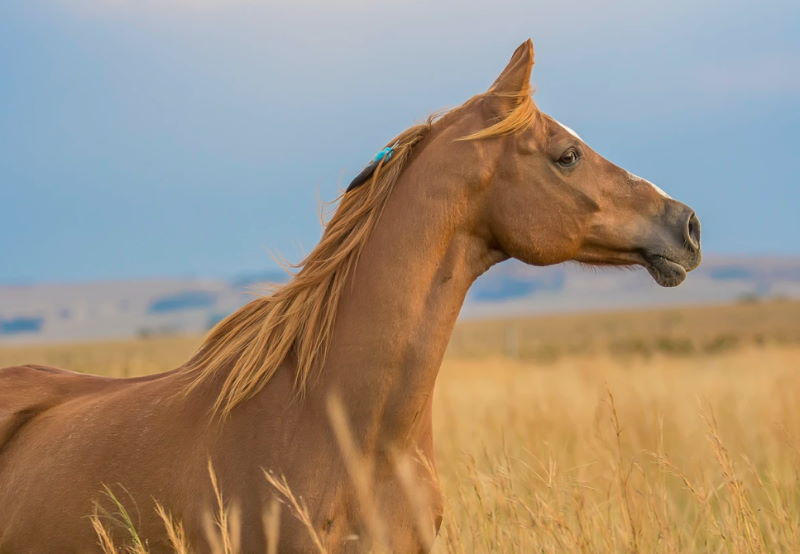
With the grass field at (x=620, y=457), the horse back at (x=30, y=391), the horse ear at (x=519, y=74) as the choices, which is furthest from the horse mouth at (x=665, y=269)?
the horse back at (x=30, y=391)

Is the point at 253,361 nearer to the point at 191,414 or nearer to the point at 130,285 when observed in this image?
the point at 191,414

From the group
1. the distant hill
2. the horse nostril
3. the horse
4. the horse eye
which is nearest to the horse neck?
the horse

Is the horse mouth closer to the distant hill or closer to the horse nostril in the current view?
the horse nostril

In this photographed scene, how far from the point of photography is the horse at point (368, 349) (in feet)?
11.3

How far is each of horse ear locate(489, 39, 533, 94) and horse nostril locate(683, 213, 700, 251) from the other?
0.85m

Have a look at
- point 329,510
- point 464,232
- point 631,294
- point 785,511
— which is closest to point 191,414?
point 329,510

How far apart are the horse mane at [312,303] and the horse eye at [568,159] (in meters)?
0.19

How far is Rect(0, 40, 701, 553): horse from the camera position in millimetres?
3438

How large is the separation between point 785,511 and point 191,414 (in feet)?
8.12

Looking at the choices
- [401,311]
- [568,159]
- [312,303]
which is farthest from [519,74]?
[312,303]

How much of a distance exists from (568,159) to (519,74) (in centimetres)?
39

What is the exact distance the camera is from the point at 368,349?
3.53 meters

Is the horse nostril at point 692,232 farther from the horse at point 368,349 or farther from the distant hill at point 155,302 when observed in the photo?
the distant hill at point 155,302

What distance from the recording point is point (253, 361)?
364 centimetres
